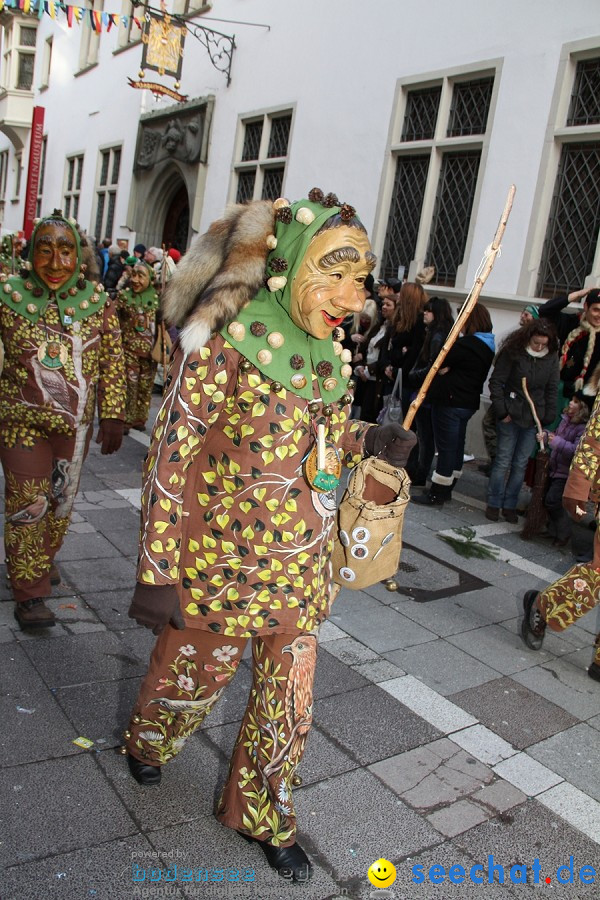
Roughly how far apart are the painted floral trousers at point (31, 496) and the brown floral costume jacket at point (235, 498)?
6.04 feet

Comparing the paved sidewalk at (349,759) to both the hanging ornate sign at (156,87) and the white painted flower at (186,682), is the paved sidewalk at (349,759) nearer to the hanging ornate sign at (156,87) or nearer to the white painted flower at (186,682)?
the white painted flower at (186,682)

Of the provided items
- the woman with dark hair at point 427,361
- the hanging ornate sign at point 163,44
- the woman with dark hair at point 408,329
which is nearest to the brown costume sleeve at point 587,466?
the woman with dark hair at point 427,361

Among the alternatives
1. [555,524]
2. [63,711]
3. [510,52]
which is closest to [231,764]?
[63,711]

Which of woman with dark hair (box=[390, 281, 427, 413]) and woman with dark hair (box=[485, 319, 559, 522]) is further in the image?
woman with dark hair (box=[390, 281, 427, 413])

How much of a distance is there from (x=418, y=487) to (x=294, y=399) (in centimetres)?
553

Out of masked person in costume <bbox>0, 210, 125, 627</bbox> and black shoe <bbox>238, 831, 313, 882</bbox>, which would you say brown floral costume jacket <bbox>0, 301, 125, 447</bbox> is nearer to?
masked person in costume <bbox>0, 210, 125, 627</bbox>

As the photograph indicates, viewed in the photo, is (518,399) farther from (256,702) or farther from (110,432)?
(256,702)

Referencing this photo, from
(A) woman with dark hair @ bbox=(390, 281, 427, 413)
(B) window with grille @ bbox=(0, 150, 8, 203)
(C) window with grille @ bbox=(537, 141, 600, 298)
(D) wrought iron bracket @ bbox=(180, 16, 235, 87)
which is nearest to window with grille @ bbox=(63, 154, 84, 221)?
(D) wrought iron bracket @ bbox=(180, 16, 235, 87)

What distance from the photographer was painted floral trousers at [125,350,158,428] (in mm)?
8578

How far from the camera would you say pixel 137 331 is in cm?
865

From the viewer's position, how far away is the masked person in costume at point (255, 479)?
7.25 ft

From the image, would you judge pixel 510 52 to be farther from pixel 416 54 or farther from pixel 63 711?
pixel 63 711

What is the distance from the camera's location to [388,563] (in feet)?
8.56

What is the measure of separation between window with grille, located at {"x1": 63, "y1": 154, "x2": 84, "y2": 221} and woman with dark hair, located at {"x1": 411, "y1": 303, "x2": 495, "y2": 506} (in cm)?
1720
